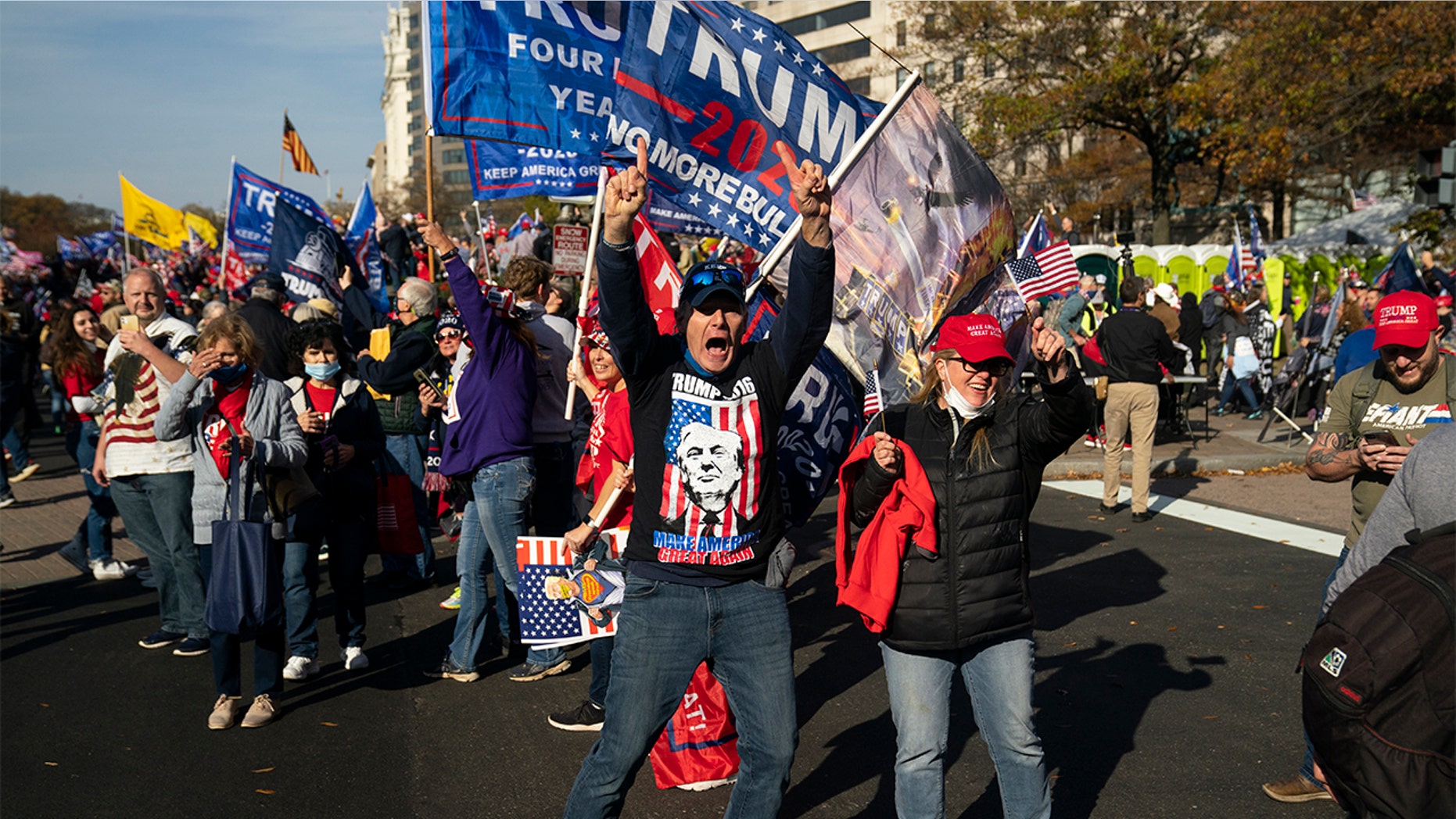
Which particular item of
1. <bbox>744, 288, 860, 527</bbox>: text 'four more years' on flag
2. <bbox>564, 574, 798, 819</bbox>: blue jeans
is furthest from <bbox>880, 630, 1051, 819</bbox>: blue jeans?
<bbox>744, 288, 860, 527</bbox>: text 'four more years' on flag

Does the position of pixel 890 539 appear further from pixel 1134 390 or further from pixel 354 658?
pixel 1134 390

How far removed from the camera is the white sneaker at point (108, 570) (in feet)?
27.7

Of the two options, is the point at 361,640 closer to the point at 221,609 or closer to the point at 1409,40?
the point at 221,609

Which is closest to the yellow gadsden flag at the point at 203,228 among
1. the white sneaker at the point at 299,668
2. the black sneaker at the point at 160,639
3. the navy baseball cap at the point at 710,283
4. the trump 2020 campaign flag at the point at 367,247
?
the trump 2020 campaign flag at the point at 367,247

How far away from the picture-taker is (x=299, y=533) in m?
5.79

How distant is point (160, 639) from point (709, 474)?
4.94 metres

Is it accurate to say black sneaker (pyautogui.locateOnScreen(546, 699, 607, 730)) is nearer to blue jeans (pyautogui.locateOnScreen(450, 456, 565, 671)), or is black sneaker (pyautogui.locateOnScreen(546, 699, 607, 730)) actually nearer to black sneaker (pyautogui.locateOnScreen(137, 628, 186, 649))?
blue jeans (pyautogui.locateOnScreen(450, 456, 565, 671))

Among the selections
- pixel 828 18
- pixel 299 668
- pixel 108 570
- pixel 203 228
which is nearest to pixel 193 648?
pixel 299 668

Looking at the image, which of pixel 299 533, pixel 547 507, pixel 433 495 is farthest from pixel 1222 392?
pixel 299 533

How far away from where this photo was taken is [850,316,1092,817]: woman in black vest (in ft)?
11.7

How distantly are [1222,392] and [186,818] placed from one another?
16116mm

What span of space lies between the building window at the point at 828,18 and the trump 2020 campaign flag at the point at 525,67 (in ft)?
267

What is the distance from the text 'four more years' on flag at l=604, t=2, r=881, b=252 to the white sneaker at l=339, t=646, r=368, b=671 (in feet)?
10.1

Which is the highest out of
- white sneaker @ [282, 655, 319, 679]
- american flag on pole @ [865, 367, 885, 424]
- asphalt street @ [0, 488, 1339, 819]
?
american flag on pole @ [865, 367, 885, 424]
